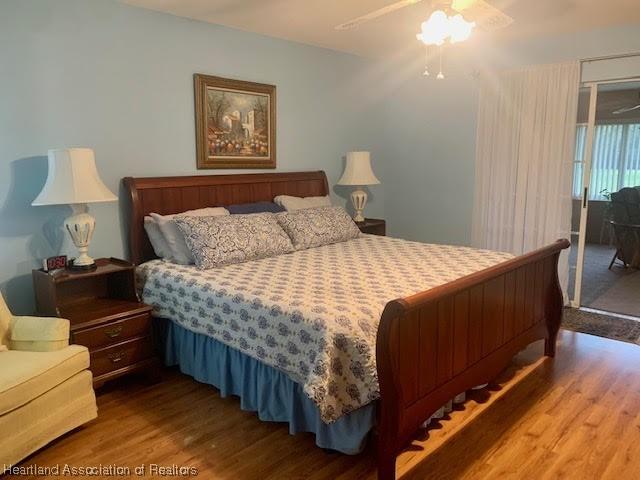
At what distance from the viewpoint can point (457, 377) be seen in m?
2.36

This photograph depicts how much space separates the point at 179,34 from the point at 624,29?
3.43 metres

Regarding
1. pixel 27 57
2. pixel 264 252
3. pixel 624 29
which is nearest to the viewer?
pixel 27 57

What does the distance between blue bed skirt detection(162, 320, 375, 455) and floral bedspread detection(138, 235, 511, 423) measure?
0.11m

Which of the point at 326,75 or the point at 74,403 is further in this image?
the point at 326,75

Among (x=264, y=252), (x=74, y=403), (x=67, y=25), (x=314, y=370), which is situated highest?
(x=67, y=25)

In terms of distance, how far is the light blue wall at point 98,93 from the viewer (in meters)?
2.83

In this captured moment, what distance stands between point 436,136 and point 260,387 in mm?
3458

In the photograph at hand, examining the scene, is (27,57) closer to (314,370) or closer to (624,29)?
(314,370)

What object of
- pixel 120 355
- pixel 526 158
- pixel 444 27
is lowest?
pixel 120 355

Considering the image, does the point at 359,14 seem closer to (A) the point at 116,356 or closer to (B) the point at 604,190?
(A) the point at 116,356

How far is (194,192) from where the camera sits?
3.64 m

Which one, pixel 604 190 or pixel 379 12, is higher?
pixel 379 12

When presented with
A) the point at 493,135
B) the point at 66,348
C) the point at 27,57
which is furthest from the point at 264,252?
the point at 493,135

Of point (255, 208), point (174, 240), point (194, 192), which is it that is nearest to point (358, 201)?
point (255, 208)
